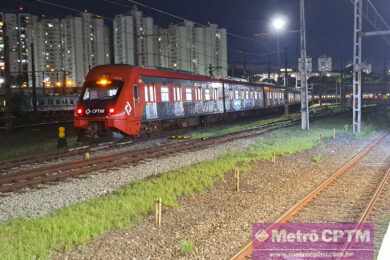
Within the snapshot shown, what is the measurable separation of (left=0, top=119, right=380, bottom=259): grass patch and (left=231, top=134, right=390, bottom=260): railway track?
2340 millimetres

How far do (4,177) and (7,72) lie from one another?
17.5 metres

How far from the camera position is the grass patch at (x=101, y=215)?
7438 millimetres

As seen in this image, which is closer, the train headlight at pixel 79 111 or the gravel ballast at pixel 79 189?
the gravel ballast at pixel 79 189

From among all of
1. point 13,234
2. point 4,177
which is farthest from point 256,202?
point 4,177

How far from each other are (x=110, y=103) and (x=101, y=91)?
3.48 feet

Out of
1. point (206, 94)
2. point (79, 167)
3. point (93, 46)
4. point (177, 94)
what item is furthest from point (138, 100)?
point (93, 46)

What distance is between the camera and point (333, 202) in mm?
Answer: 10609

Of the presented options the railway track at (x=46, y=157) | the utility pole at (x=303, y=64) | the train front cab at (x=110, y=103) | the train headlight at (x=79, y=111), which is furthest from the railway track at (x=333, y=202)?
the utility pole at (x=303, y=64)

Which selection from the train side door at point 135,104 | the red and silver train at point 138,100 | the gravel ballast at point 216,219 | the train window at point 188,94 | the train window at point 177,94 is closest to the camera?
the gravel ballast at point 216,219

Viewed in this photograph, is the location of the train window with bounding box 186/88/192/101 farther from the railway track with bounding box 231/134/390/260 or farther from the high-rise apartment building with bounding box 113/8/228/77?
the high-rise apartment building with bounding box 113/8/228/77

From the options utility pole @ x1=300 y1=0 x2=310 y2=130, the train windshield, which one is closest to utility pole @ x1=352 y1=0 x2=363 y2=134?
utility pole @ x1=300 y1=0 x2=310 y2=130

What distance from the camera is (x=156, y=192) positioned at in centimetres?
1120

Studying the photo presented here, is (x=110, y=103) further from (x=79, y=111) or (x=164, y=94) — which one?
(x=164, y=94)

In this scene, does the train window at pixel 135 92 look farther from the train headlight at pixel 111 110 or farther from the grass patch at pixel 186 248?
the grass patch at pixel 186 248
